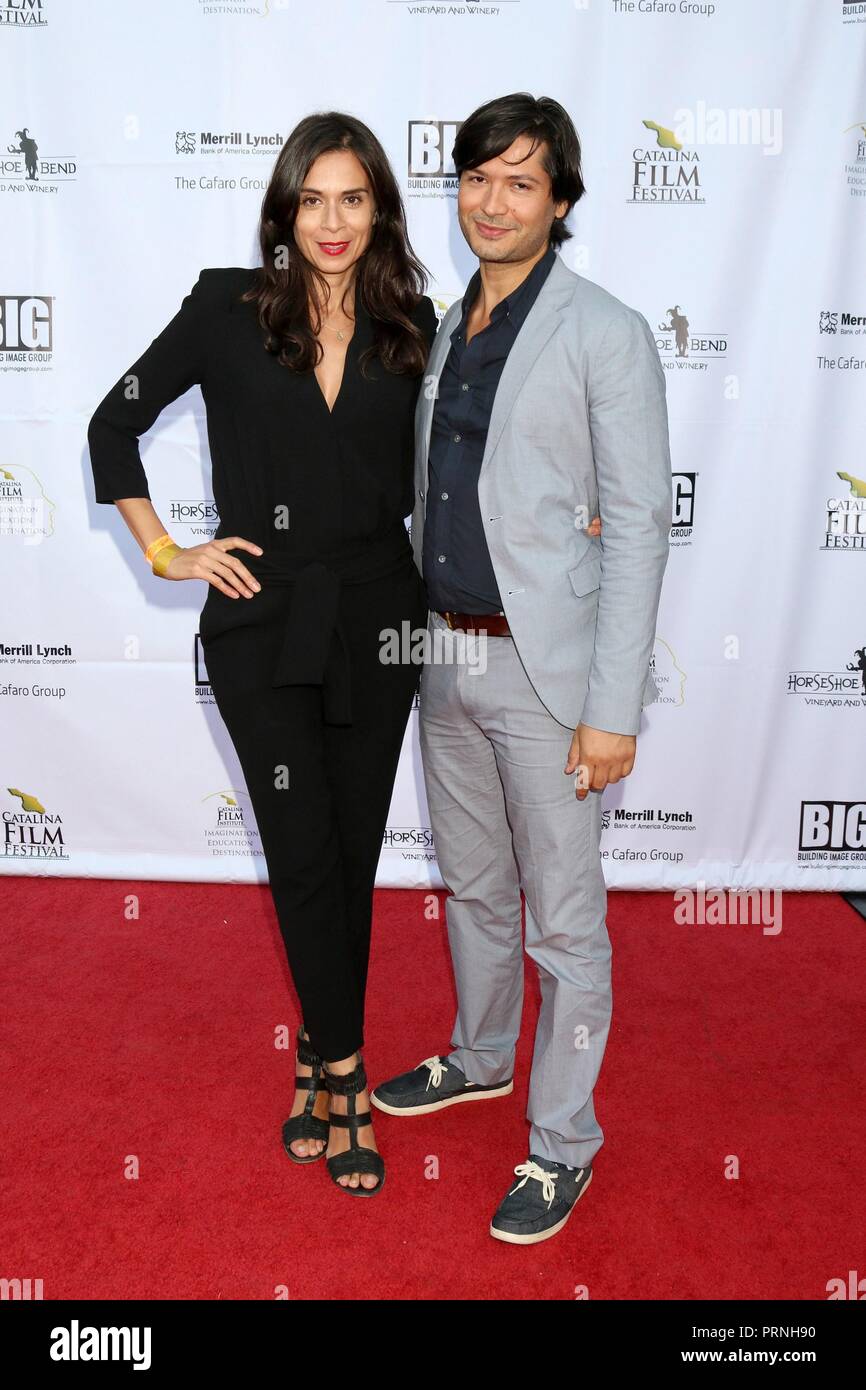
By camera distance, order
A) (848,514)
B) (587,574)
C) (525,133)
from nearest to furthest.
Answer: (525,133), (587,574), (848,514)

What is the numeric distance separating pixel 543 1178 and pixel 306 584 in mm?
1186

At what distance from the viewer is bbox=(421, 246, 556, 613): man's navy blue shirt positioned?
84.6 inches

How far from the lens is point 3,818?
390 centimetres

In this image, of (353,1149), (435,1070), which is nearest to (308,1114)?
(353,1149)

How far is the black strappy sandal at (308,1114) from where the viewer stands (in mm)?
2465

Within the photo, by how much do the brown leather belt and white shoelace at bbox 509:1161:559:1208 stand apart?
3.30 ft

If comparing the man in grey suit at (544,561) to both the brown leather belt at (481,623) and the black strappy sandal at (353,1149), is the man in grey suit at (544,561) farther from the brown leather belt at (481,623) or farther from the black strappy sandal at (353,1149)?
the black strappy sandal at (353,1149)

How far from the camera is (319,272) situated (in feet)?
7.20

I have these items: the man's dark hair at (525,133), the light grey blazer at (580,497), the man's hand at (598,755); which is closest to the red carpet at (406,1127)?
the man's hand at (598,755)

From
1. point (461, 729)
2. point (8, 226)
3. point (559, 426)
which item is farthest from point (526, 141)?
point (8, 226)

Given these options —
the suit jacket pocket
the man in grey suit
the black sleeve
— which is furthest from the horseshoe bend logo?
the suit jacket pocket

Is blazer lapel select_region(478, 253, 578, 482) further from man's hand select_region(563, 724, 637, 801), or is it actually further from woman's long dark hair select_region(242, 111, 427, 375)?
man's hand select_region(563, 724, 637, 801)

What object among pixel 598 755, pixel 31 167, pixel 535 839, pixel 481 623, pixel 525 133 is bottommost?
A: pixel 535 839

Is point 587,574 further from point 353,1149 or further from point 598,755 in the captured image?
point 353,1149
